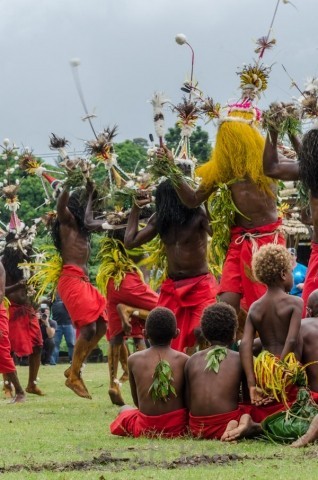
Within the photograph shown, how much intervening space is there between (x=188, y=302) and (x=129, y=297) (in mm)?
1940

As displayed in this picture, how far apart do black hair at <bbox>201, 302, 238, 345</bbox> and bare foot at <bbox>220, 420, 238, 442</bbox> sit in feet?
1.86

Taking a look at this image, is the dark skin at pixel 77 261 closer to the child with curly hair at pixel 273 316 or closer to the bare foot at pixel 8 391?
the bare foot at pixel 8 391

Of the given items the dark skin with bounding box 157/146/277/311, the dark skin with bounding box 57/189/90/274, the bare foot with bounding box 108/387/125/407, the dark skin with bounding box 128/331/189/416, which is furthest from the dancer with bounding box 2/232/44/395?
the dark skin with bounding box 128/331/189/416

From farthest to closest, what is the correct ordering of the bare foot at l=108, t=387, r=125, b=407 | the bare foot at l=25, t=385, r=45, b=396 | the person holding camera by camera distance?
the person holding camera < the bare foot at l=25, t=385, r=45, b=396 < the bare foot at l=108, t=387, r=125, b=407

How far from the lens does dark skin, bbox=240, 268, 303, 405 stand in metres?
7.25

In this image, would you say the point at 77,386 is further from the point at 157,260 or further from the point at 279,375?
the point at 279,375

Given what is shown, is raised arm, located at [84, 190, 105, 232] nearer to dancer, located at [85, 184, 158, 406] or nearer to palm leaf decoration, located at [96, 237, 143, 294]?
dancer, located at [85, 184, 158, 406]

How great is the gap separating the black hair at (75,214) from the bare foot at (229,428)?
4.58 m

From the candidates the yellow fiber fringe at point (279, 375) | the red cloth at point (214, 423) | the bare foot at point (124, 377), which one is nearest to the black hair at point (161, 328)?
the red cloth at point (214, 423)

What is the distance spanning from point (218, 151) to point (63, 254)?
3.09m

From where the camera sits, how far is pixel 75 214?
458 inches

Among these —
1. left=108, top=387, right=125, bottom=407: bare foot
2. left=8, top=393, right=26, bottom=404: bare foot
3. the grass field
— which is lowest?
the grass field

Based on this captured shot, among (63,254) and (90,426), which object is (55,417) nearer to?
(90,426)

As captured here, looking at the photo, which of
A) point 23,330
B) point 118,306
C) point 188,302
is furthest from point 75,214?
point 188,302
